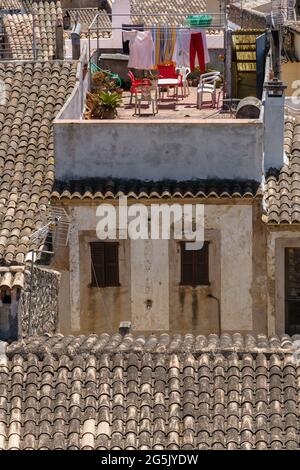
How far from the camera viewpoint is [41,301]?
1157 inches

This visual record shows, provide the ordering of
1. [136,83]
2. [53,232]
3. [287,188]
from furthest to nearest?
1. [136,83]
2. [287,188]
3. [53,232]

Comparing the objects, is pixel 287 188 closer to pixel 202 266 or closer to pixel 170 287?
pixel 202 266

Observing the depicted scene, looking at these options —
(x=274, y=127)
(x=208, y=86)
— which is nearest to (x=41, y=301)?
(x=274, y=127)

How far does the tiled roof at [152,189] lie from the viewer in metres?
32.8

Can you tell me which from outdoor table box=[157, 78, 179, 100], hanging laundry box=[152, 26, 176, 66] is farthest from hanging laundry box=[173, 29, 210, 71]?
outdoor table box=[157, 78, 179, 100]

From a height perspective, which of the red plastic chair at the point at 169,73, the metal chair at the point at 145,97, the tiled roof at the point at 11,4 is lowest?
the metal chair at the point at 145,97

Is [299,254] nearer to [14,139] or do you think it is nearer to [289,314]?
[289,314]

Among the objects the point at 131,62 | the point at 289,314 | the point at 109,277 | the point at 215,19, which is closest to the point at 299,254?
the point at 289,314

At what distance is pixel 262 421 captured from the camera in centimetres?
2345

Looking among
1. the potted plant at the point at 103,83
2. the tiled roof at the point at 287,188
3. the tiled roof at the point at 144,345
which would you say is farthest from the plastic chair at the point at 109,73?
the tiled roof at the point at 144,345

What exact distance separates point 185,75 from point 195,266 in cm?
877

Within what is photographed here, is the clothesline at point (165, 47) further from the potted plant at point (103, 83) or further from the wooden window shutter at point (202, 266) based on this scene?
the wooden window shutter at point (202, 266)

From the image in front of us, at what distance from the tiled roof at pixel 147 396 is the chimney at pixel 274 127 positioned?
9.17m

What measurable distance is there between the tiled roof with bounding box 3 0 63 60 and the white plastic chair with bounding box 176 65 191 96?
27.6 feet
